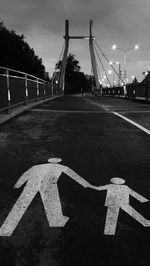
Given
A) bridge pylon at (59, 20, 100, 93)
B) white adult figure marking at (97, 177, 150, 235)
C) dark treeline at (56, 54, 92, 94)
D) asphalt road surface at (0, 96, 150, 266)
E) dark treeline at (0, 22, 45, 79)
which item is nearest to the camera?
asphalt road surface at (0, 96, 150, 266)

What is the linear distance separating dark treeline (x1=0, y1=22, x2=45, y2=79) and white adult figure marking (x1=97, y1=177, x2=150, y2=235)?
61.6 metres

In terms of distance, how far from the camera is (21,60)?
6769cm

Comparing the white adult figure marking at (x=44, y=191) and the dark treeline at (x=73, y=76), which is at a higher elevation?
the dark treeline at (x=73, y=76)

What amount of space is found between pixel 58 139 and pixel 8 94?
3683 mm

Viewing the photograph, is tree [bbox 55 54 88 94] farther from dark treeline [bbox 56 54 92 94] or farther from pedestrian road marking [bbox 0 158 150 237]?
pedestrian road marking [bbox 0 158 150 237]

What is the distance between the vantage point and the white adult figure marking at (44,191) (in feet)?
8.92

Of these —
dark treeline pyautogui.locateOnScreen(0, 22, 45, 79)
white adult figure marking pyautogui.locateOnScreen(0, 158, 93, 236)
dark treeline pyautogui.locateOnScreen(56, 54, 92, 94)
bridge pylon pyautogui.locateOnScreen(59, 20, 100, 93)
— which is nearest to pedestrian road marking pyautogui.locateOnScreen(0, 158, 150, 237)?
white adult figure marking pyautogui.locateOnScreen(0, 158, 93, 236)

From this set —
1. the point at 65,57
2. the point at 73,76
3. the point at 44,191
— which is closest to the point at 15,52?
the point at 65,57

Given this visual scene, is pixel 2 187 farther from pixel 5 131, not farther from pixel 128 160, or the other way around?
pixel 5 131

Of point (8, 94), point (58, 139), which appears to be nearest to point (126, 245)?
point (58, 139)

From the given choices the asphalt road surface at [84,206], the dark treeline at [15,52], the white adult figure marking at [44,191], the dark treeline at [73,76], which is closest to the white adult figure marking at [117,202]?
the asphalt road surface at [84,206]

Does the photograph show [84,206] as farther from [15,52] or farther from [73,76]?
[73,76]

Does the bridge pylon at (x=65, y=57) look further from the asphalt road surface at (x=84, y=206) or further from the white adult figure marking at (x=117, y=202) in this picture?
the white adult figure marking at (x=117, y=202)

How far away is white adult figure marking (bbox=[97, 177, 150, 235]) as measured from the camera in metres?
2.69
